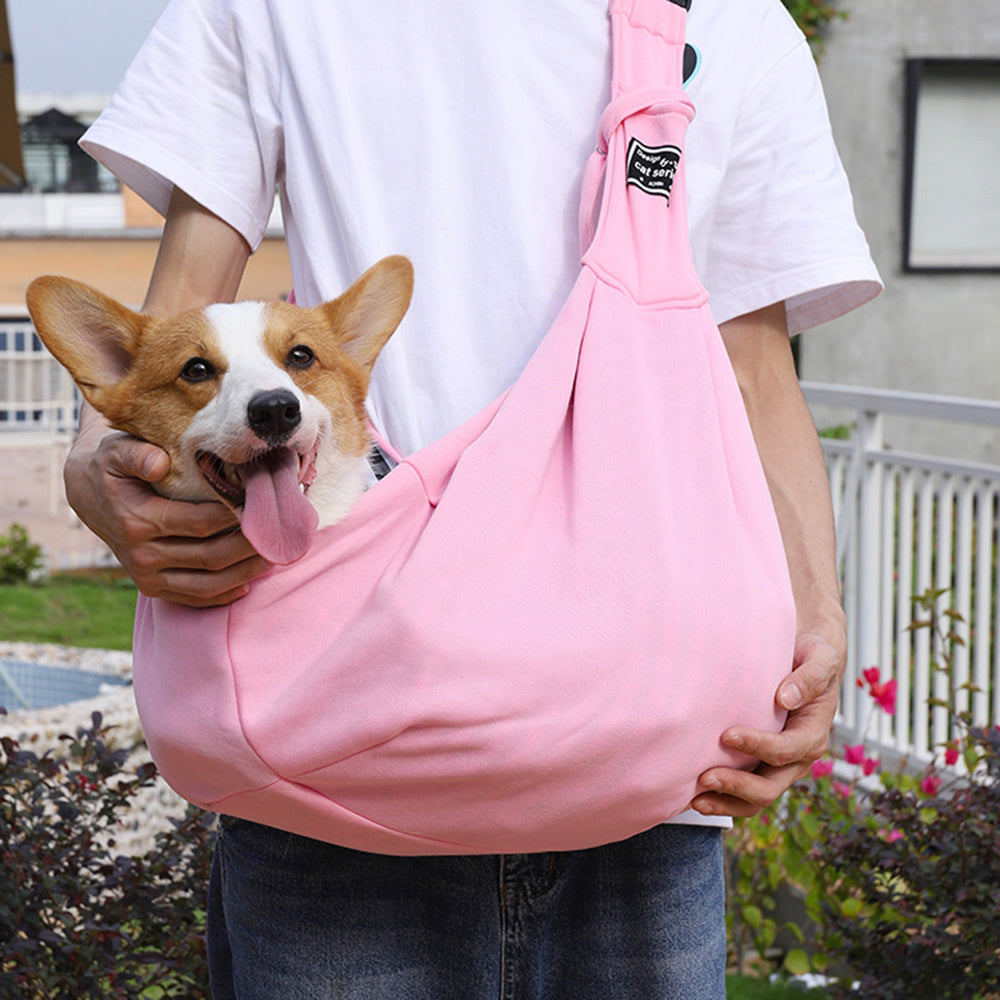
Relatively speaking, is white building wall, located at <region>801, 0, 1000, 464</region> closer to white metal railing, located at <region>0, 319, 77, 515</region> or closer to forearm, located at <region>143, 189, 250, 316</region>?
forearm, located at <region>143, 189, 250, 316</region>

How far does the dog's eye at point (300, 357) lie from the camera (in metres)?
1.45

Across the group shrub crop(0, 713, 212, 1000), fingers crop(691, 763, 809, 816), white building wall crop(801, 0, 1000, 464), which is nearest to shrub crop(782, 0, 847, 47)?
white building wall crop(801, 0, 1000, 464)

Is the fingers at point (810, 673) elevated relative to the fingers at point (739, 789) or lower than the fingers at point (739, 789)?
elevated

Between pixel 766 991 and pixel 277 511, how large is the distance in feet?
10.1

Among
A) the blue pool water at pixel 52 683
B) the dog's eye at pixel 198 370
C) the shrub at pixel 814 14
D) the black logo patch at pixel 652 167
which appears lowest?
the blue pool water at pixel 52 683

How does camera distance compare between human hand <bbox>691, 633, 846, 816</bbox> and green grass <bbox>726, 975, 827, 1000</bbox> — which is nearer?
human hand <bbox>691, 633, 846, 816</bbox>

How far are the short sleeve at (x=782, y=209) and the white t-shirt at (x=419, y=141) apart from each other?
59 mm

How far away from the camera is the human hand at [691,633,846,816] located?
1327 mm

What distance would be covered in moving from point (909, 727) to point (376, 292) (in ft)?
13.8

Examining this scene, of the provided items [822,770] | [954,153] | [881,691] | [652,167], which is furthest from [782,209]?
[954,153]

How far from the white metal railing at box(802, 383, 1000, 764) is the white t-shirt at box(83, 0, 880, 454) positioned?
10.1 feet

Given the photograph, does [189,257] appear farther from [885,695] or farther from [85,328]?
[885,695]

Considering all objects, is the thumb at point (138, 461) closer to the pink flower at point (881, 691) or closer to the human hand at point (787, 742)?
the human hand at point (787, 742)

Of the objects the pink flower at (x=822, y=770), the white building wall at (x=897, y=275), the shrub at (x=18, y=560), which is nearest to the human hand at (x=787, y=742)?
the pink flower at (x=822, y=770)
